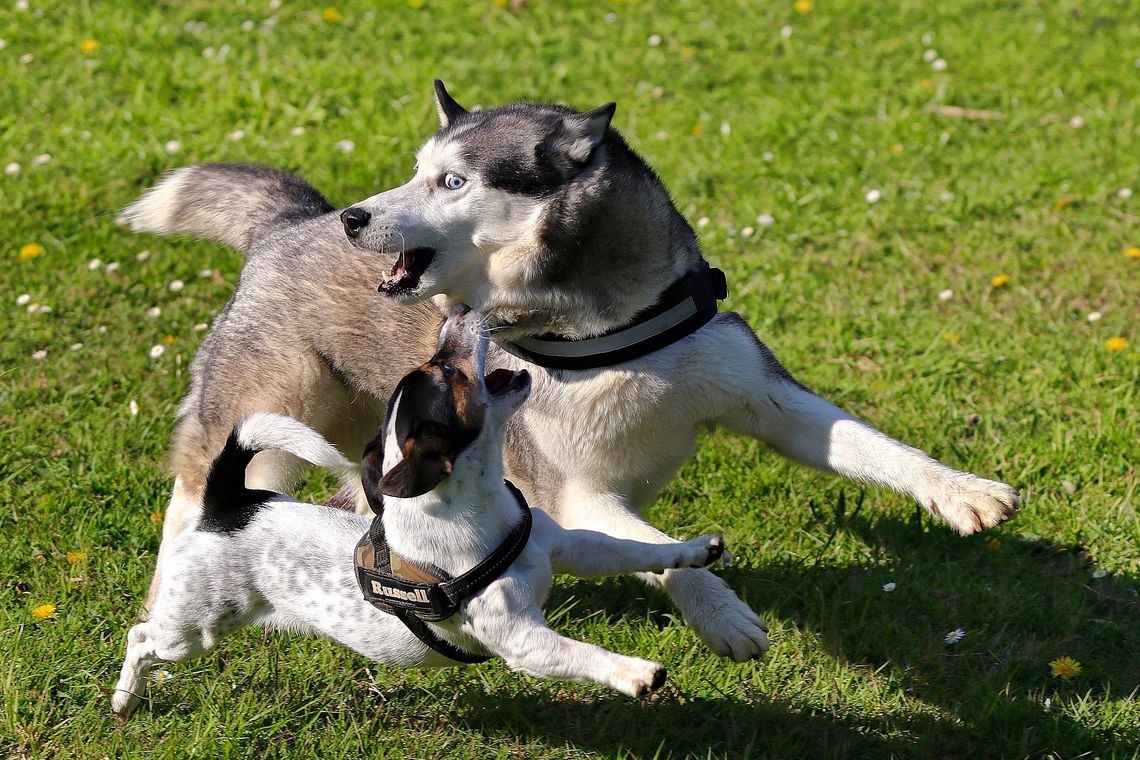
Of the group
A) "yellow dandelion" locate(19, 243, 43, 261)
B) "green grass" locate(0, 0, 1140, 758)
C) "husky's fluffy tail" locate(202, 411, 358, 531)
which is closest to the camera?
"husky's fluffy tail" locate(202, 411, 358, 531)

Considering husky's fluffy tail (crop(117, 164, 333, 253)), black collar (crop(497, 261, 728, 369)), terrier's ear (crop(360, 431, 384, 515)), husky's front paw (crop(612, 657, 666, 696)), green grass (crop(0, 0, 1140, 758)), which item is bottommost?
A: green grass (crop(0, 0, 1140, 758))

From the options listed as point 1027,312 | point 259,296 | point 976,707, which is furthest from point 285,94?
point 976,707

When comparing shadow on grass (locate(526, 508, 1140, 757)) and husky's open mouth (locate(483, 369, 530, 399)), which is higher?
husky's open mouth (locate(483, 369, 530, 399))

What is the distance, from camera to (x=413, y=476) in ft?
9.18

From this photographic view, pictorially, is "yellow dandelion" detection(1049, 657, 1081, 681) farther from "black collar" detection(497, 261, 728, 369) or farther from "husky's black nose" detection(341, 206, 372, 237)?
"husky's black nose" detection(341, 206, 372, 237)

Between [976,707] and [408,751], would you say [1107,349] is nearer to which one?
[976,707]

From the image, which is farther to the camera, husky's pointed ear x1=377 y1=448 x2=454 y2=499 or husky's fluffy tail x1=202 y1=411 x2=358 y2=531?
husky's fluffy tail x1=202 y1=411 x2=358 y2=531

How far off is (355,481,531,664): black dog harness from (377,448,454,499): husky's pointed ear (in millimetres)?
239

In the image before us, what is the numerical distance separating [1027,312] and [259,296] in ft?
10.5

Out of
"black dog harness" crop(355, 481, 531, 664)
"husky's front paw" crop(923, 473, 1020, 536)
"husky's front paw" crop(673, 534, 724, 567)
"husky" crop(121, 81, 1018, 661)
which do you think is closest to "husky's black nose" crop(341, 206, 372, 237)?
"husky" crop(121, 81, 1018, 661)

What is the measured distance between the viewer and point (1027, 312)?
5355 mm

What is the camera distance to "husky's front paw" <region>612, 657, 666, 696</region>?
2.76 metres

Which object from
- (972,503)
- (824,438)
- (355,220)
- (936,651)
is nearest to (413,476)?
(355,220)

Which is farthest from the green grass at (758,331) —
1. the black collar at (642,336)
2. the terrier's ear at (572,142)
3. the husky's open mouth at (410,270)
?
the terrier's ear at (572,142)
